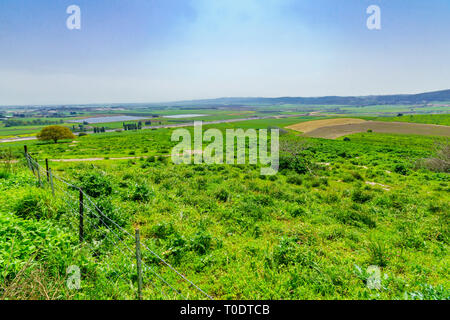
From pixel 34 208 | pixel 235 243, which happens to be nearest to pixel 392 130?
pixel 235 243

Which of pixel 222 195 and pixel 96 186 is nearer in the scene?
pixel 96 186

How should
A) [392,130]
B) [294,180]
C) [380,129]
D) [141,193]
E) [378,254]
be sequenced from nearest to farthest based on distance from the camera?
1. [378,254]
2. [141,193]
3. [294,180]
4. [392,130]
5. [380,129]

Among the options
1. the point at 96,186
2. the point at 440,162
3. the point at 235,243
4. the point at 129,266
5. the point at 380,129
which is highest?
the point at 380,129

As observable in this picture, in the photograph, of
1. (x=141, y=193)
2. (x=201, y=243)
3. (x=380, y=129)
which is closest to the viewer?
(x=201, y=243)

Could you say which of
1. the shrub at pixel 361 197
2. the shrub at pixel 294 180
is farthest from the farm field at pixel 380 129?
the shrub at pixel 361 197

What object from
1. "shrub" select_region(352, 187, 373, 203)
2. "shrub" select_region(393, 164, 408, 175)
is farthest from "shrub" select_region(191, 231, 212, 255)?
"shrub" select_region(393, 164, 408, 175)

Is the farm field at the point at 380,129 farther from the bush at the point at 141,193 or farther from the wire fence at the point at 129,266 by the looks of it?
the wire fence at the point at 129,266

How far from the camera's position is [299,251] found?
6.30 m

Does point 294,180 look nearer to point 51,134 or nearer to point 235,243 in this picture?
point 235,243

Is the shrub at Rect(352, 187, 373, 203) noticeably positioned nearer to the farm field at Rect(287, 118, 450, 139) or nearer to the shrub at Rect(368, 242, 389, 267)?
the shrub at Rect(368, 242, 389, 267)

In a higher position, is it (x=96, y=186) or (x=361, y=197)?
(x=96, y=186)

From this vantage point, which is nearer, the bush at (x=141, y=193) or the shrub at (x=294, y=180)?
the bush at (x=141, y=193)

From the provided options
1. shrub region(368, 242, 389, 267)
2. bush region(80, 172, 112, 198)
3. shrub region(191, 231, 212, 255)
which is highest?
bush region(80, 172, 112, 198)
